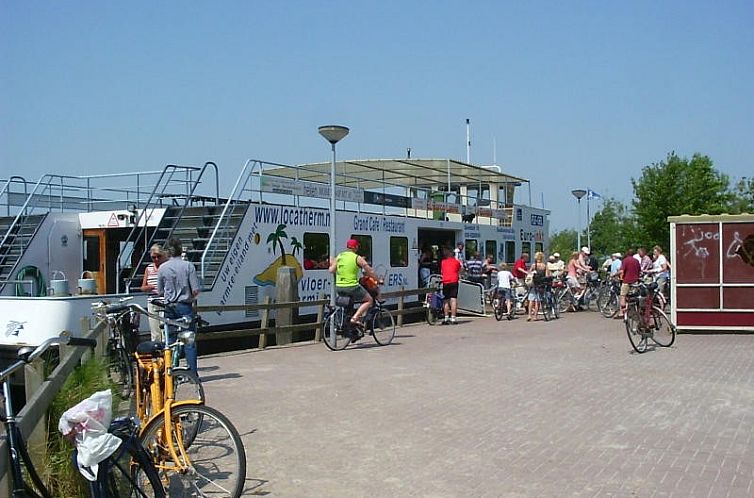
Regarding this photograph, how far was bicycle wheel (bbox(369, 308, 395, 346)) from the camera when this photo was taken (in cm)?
1352

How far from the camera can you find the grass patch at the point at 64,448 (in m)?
4.45

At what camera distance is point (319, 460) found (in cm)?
617

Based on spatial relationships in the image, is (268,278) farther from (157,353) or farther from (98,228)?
(157,353)

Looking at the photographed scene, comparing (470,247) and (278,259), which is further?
(470,247)

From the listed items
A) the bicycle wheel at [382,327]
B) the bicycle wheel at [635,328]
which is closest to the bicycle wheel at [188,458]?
the bicycle wheel at [382,327]

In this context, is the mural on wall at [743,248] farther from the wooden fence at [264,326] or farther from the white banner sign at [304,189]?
the white banner sign at [304,189]

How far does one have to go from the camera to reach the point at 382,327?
1360 centimetres

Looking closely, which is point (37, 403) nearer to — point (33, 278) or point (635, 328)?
point (635, 328)

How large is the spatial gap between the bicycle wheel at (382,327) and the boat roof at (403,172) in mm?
7563

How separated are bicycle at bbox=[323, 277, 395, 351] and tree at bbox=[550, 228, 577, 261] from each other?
4185 cm

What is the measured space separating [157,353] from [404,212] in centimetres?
1507

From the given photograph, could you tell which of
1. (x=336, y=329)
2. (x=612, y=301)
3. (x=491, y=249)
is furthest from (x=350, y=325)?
(x=491, y=249)

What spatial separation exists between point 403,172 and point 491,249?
3.53m

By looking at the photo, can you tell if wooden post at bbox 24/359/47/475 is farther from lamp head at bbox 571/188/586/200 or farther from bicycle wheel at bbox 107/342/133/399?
lamp head at bbox 571/188/586/200
